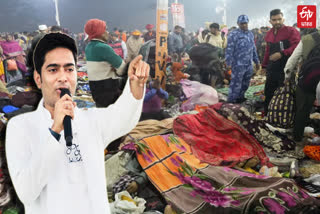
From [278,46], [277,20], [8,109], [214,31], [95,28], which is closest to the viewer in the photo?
[95,28]

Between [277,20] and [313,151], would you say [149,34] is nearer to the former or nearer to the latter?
[277,20]

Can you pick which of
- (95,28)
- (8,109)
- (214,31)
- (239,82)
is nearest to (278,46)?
(239,82)

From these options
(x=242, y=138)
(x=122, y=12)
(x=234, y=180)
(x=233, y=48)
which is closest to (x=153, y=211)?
(x=234, y=180)

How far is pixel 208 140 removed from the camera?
10.8ft

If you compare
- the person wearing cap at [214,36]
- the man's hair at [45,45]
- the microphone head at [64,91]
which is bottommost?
the microphone head at [64,91]

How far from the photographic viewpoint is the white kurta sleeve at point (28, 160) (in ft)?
2.43

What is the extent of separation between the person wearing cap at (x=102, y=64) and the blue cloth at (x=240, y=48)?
9.41ft

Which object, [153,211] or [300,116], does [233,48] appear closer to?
[300,116]

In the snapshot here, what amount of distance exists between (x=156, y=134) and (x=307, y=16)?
9.60ft

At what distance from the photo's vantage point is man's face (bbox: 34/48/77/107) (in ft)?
2.99

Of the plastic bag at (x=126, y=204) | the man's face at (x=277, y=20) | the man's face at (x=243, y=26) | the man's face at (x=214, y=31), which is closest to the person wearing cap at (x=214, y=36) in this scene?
the man's face at (x=214, y=31)

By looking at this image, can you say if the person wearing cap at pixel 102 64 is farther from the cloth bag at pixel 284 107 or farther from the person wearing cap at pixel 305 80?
the person wearing cap at pixel 305 80

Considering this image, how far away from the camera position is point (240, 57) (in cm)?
523

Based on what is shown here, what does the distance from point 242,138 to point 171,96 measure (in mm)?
2227
